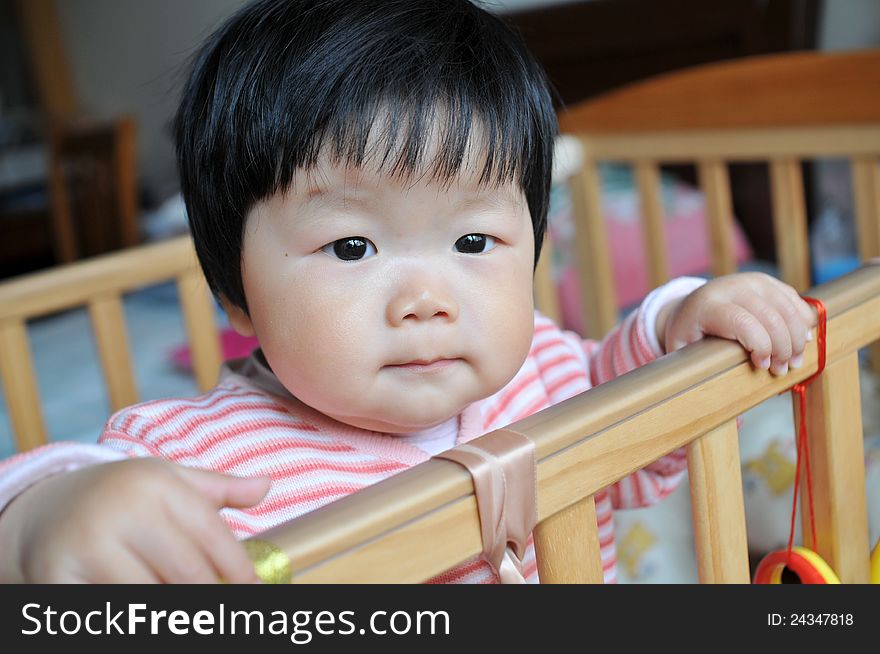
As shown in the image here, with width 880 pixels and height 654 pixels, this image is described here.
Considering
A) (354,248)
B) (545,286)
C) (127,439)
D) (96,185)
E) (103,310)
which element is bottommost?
(96,185)

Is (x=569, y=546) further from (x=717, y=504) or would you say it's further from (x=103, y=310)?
(x=103, y=310)

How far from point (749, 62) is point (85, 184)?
2500 millimetres

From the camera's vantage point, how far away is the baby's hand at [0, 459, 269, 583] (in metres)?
0.35

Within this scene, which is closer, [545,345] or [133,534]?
[133,534]

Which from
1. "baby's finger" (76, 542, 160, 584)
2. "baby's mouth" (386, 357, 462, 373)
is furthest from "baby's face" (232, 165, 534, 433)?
"baby's finger" (76, 542, 160, 584)

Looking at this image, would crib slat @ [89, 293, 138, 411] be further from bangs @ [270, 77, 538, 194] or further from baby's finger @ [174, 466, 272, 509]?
baby's finger @ [174, 466, 272, 509]

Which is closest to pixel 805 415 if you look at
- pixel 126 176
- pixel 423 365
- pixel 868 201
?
pixel 423 365

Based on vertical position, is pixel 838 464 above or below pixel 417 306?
below

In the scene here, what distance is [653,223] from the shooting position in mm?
1461

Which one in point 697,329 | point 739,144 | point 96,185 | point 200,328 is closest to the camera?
point 697,329

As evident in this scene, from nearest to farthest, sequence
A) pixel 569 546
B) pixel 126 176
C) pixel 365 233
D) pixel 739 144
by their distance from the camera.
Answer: pixel 569 546 → pixel 365 233 → pixel 739 144 → pixel 126 176

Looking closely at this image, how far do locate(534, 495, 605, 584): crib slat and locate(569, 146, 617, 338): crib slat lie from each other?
1.03m

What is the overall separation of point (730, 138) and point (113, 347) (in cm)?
87

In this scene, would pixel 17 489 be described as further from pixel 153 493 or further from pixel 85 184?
pixel 85 184
